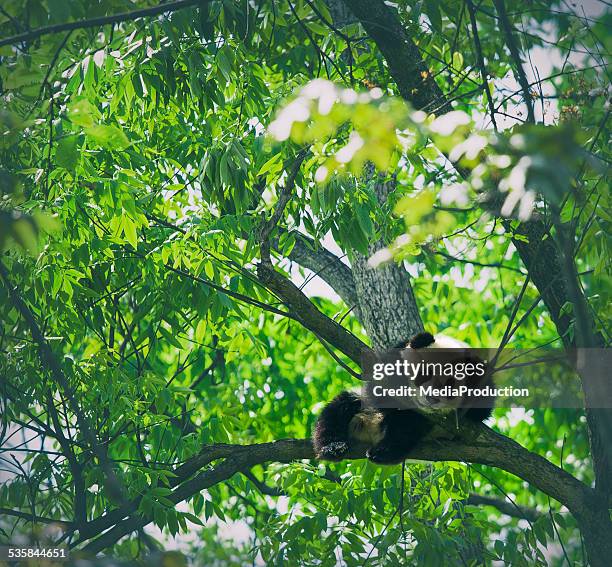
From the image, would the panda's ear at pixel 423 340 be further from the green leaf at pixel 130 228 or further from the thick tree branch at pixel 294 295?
the green leaf at pixel 130 228

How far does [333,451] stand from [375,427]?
0.44m

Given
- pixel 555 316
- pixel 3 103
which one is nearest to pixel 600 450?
pixel 555 316

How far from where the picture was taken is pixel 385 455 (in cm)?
388

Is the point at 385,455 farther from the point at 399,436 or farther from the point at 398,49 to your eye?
the point at 398,49

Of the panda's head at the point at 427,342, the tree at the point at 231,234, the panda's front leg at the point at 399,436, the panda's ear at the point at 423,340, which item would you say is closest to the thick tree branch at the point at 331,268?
the tree at the point at 231,234

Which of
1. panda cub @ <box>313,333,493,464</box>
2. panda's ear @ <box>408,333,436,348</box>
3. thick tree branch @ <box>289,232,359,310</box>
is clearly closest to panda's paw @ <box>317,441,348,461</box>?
panda cub @ <box>313,333,493,464</box>

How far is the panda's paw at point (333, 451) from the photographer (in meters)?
3.84

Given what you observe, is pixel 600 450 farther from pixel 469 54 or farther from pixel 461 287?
pixel 461 287

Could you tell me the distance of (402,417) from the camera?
394cm

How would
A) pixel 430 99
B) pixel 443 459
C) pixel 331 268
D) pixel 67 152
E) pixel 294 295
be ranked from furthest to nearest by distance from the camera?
1. pixel 331 268
2. pixel 430 99
3. pixel 443 459
4. pixel 294 295
5. pixel 67 152

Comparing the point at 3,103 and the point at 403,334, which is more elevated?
the point at 3,103

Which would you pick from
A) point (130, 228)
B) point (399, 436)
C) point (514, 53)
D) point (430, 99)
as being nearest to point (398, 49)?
point (430, 99)

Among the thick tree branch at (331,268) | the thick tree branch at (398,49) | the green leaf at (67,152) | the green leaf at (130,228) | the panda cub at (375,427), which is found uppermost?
the thick tree branch at (398,49)

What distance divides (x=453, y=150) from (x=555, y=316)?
8.50 ft
